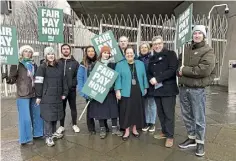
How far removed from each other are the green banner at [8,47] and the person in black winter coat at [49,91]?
1.62 feet

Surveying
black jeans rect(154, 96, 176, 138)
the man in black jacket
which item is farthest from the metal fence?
black jeans rect(154, 96, 176, 138)

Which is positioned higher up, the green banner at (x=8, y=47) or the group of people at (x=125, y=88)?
the green banner at (x=8, y=47)

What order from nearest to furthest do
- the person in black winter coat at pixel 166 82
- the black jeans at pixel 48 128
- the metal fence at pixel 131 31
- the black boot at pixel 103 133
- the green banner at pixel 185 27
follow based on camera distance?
1. the green banner at pixel 185 27
2. the person in black winter coat at pixel 166 82
3. the black jeans at pixel 48 128
4. the black boot at pixel 103 133
5. the metal fence at pixel 131 31

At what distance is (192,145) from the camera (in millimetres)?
4293

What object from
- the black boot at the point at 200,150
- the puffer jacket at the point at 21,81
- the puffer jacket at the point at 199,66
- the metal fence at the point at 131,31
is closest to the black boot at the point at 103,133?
the puffer jacket at the point at 21,81

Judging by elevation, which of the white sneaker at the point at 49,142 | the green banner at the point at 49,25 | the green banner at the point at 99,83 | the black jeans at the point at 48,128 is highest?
the green banner at the point at 49,25

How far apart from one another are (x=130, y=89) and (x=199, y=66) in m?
1.41

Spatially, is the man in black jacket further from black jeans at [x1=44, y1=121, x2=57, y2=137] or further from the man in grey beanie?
the man in grey beanie

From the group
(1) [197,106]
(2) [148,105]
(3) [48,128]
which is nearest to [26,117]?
(3) [48,128]

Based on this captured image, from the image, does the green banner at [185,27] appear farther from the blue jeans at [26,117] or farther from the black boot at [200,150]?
the blue jeans at [26,117]

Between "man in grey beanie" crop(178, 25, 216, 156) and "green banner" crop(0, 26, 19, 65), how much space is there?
292cm

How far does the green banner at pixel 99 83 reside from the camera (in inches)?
183

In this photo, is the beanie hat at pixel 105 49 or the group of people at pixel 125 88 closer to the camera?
the group of people at pixel 125 88

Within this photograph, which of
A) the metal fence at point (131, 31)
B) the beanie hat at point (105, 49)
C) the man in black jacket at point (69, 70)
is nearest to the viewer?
the beanie hat at point (105, 49)
